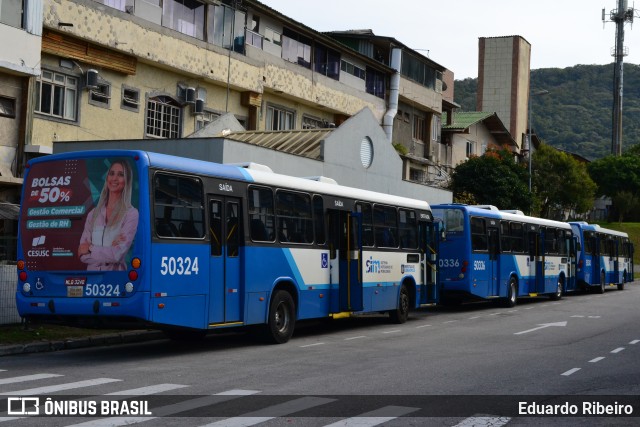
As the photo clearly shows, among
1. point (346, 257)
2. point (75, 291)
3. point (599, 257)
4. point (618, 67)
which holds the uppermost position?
point (618, 67)

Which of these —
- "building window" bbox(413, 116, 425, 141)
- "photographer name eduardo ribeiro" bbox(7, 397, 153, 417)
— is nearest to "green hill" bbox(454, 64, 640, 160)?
"building window" bbox(413, 116, 425, 141)

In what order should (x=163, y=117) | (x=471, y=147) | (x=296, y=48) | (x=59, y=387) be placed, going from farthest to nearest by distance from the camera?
(x=471, y=147)
(x=296, y=48)
(x=163, y=117)
(x=59, y=387)

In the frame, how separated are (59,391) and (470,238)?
1861cm

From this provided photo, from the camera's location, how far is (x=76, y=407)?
30.8 feet

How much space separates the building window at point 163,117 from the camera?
31172mm

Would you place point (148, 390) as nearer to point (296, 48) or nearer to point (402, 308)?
point (402, 308)

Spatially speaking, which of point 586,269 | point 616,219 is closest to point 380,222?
point 586,269

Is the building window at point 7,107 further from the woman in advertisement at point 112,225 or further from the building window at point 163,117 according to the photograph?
the woman in advertisement at point 112,225

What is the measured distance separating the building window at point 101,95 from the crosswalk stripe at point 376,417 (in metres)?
21.1

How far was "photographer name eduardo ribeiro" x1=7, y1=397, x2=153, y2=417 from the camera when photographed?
356 inches

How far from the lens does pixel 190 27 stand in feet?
107

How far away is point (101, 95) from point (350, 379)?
64.1 feet

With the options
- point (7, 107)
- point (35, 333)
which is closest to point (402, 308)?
point (35, 333)

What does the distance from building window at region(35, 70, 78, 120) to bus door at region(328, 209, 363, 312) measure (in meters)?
11.8
